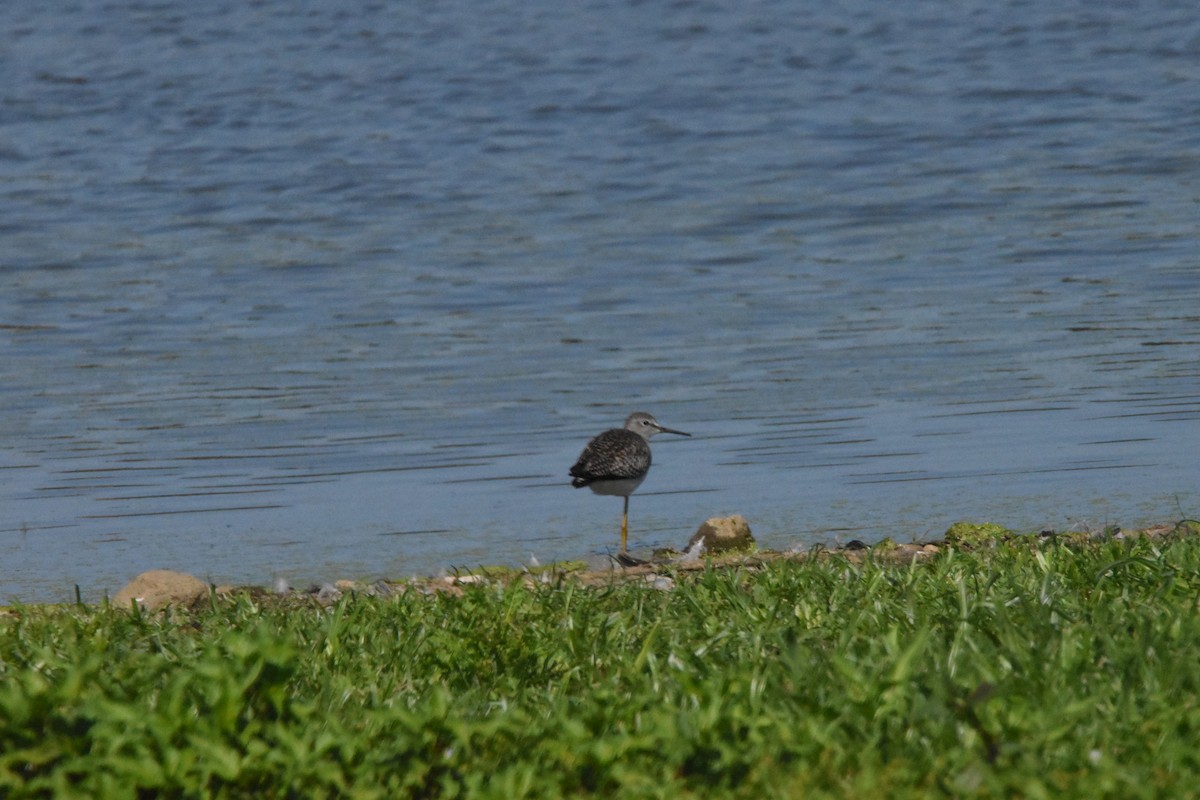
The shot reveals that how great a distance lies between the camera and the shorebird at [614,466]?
11.2 m

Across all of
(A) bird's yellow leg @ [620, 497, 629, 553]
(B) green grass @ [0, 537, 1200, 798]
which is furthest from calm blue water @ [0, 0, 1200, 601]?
(B) green grass @ [0, 537, 1200, 798]

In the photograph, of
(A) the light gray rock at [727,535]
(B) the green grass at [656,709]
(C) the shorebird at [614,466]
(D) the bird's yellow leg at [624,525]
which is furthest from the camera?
(C) the shorebird at [614,466]

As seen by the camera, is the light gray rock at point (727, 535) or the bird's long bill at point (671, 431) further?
the bird's long bill at point (671, 431)

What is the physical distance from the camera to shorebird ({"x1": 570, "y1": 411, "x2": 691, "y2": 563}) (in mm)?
11211

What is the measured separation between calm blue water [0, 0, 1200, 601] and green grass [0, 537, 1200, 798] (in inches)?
145

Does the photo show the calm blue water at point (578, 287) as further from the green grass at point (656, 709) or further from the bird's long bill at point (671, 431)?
the green grass at point (656, 709)

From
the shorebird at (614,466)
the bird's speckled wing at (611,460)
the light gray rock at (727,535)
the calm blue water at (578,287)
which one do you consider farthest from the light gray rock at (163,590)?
the bird's speckled wing at (611,460)

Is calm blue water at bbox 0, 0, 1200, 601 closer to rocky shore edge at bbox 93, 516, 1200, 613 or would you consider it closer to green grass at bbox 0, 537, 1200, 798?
rocky shore edge at bbox 93, 516, 1200, 613

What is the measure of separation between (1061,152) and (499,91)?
10.6 meters

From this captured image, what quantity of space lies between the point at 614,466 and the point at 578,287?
7871mm

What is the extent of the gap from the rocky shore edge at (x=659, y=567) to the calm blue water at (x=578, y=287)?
2.10 ft

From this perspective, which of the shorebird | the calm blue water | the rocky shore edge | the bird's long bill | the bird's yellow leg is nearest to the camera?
the rocky shore edge

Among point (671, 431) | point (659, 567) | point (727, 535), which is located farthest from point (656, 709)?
point (671, 431)

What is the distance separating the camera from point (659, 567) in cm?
907
